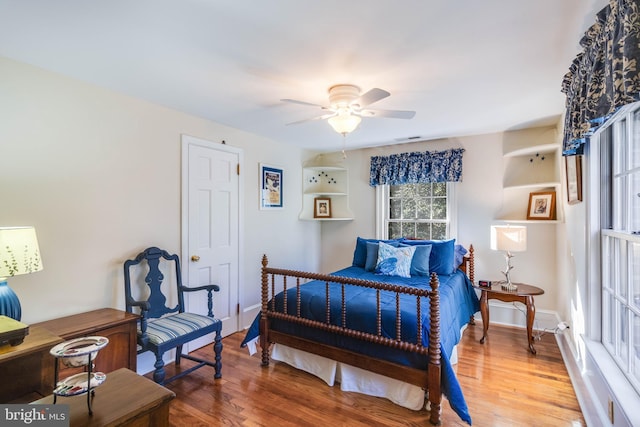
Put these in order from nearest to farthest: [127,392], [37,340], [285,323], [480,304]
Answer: [127,392], [37,340], [285,323], [480,304]

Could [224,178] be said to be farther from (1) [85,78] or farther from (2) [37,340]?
(2) [37,340]

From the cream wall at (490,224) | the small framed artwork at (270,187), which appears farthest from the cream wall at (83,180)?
the cream wall at (490,224)

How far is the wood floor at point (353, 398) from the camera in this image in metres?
2.03

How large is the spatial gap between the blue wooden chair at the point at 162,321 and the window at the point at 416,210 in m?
2.64

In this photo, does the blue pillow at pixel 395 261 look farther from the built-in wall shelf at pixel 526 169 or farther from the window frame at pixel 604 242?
the window frame at pixel 604 242

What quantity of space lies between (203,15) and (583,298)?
2.89 meters

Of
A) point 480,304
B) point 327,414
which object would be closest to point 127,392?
point 327,414

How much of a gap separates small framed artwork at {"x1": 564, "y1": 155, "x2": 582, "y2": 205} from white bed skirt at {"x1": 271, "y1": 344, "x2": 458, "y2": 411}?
5.19 ft

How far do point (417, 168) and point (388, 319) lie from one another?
2.50m

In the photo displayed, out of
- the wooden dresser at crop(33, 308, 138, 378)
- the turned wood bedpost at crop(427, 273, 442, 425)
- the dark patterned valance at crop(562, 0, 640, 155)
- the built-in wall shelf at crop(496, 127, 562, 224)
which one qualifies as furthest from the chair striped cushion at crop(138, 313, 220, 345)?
the built-in wall shelf at crop(496, 127, 562, 224)

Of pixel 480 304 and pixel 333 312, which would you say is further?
pixel 480 304

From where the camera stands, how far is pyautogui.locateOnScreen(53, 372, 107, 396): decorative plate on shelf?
971 millimetres

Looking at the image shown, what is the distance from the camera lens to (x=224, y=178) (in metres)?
3.37

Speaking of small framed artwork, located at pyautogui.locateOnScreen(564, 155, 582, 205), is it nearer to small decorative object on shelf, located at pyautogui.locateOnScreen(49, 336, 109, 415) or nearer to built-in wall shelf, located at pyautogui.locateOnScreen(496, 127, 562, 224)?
built-in wall shelf, located at pyautogui.locateOnScreen(496, 127, 562, 224)
